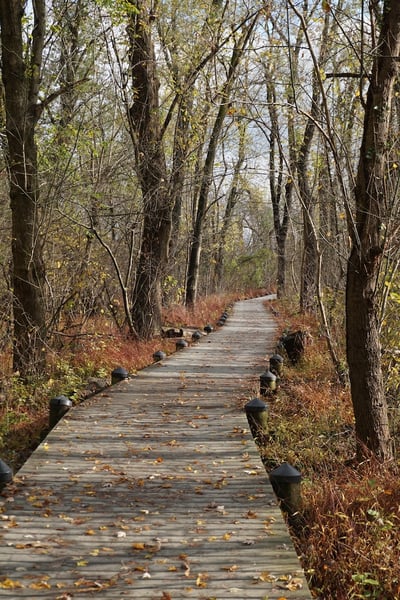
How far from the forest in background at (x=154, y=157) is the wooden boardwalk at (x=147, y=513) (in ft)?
5.58

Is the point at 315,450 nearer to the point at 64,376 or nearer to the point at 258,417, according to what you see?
the point at 258,417

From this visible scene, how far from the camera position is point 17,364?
375 inches

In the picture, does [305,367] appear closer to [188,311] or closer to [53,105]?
[53,105]

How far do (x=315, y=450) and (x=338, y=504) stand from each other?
5.55ft

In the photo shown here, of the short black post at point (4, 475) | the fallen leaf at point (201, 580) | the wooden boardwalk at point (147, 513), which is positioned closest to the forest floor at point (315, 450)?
the wooden boardwalk at point (147, 513)

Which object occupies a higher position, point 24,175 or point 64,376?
point 24,175

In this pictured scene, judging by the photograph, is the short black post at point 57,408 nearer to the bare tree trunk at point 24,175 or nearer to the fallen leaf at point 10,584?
the bare tree trunk at point 24,175

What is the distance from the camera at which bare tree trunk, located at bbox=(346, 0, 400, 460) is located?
5887mm

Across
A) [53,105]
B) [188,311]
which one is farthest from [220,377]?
[188,311]

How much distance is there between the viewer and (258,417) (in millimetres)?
7316

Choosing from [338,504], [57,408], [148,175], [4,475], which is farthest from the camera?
[148,175]

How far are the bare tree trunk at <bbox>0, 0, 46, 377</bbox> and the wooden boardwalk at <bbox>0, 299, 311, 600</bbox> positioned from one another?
207 centimetres

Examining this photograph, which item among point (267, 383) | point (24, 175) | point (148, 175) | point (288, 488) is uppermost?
point (148, 175)

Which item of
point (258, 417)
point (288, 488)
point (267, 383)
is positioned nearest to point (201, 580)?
point (288, 488)
